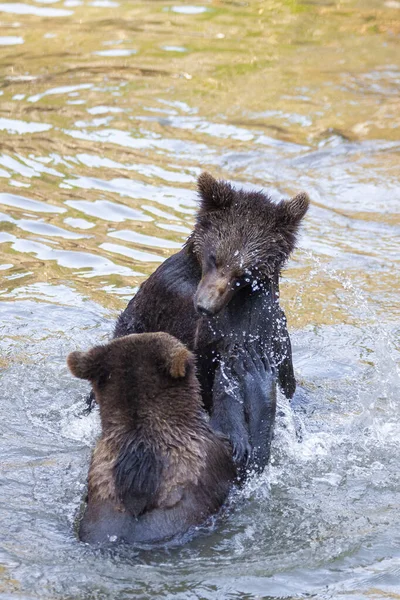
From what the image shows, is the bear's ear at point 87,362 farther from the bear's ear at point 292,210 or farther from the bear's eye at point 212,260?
the bear's ear at point 292,210

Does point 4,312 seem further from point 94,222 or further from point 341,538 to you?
point 341,538

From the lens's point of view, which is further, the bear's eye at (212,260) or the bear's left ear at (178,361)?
the bear's eye at (212,260)

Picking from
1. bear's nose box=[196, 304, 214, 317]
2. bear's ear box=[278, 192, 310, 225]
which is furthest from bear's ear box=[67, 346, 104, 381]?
bear's ear box=[278, 192, 310, 225]

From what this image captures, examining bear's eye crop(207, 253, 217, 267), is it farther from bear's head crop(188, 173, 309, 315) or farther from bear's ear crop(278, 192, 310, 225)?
bear's ear crop(278, 192, 310, 225)

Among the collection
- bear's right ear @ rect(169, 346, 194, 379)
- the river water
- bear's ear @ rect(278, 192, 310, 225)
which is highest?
bear's ear @ rect(278, 192, 310, 225)

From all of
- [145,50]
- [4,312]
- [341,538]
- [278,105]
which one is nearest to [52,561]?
[341,538]

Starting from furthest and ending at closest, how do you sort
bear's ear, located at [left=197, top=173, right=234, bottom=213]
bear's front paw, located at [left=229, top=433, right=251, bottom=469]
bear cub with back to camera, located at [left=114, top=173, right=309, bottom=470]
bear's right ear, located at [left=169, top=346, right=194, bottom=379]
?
bear's ear, located at [left=197, top=173, right=234, bottom=213] → bear cub with back to camera, located at [left=114, top=173, right=309, bottom=470] → bear's front paw, located at [left=229, top=433, right=251, bottom=469] → bear's right ear, located at [left=169, top=346, right=194, bottom=379]

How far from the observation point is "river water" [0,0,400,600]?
24.0 feet

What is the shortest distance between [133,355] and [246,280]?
5.53 ft

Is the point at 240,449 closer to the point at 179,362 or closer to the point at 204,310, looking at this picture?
the point at 204,310

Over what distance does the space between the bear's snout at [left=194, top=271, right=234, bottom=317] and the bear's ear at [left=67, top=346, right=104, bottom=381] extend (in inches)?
41.5

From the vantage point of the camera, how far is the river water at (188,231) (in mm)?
7316

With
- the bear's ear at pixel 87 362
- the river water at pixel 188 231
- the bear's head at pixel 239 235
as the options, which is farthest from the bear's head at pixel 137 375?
the bear's head at pixel 239 235

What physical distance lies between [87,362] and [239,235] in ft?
5.88
